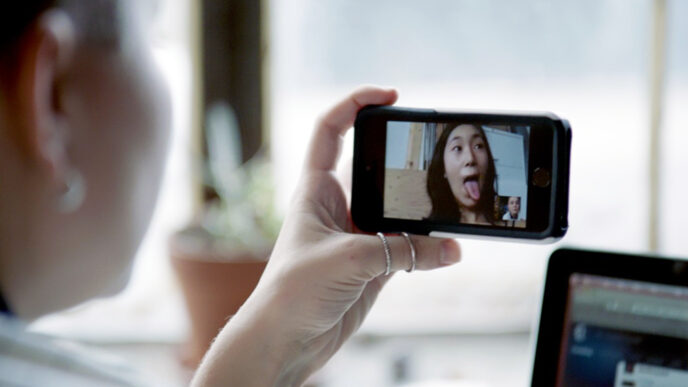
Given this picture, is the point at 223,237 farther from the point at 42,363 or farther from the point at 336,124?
the point at 42,363

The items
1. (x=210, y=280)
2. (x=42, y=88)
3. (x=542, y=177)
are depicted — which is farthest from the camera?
(x=210, y=280)

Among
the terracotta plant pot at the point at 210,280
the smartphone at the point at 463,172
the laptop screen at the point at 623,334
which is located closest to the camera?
the smartphone at the point at 463,172

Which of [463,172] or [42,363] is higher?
[463,172]

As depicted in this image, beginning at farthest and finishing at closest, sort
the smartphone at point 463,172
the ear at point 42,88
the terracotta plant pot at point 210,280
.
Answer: the terracotta plant pot at point 210,280, the smartphone at point 463,172, the ear at point 42,88

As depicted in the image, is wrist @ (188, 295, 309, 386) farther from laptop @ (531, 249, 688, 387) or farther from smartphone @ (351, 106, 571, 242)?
laptop @ (531, 249, 688, 387)

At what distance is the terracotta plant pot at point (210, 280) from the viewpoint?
0.96 meters

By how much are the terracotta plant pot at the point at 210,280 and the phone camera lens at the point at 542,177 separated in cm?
51

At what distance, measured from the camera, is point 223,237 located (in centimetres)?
104

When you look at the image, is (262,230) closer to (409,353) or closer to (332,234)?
(409,353)

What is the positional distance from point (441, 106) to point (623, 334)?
491 mm

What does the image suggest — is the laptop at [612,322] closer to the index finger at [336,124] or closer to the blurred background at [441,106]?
the index finger at [336,124]

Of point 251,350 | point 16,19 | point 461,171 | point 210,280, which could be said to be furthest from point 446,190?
point 210,280

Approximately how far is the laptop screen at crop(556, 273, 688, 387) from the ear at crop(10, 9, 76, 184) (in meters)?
0.44

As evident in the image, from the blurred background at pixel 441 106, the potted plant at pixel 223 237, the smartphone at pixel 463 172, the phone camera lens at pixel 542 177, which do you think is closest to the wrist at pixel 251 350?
the smartphone at pixel 463 172
